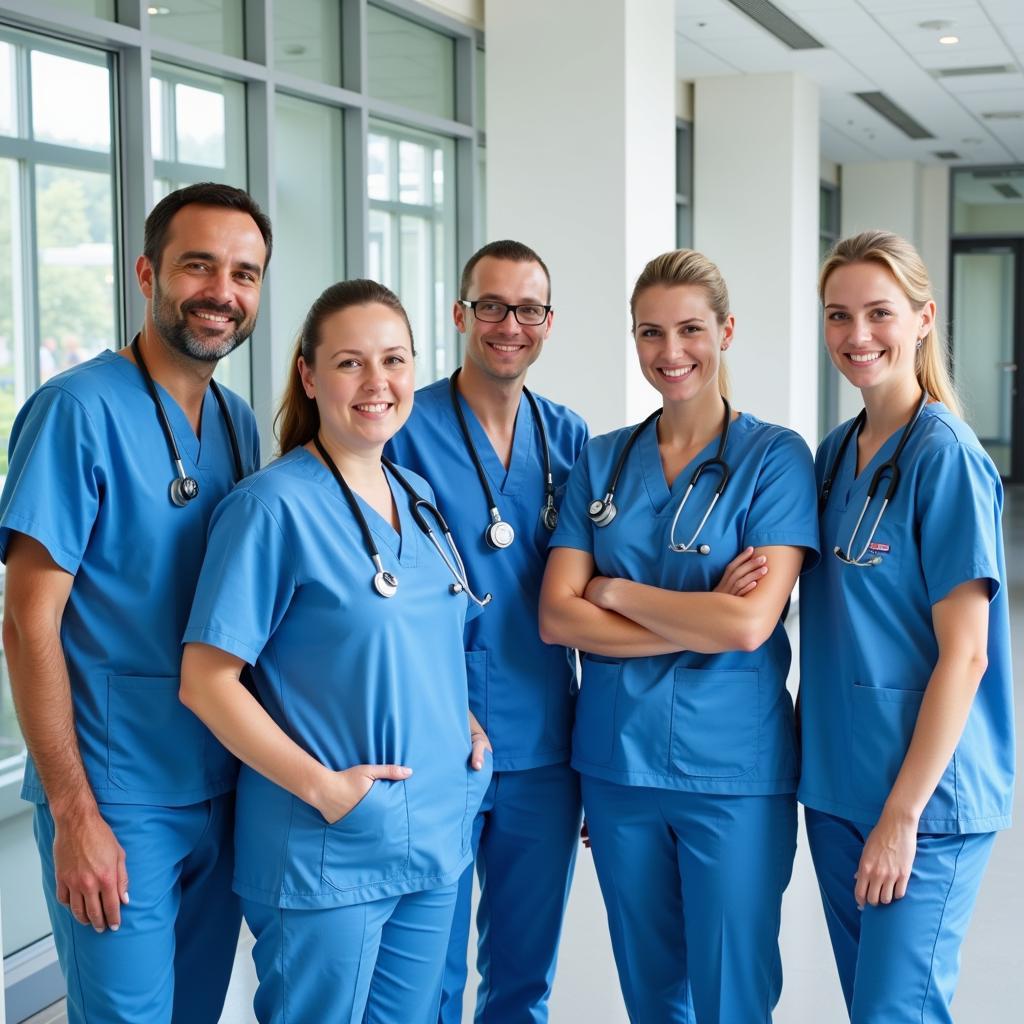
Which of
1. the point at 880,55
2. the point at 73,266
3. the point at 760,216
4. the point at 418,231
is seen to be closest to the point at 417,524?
the point at 73,266

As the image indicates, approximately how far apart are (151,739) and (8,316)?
154 cm

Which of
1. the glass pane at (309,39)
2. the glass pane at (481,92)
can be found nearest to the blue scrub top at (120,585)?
the glass pane at (309,39)

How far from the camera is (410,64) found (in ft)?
15.1

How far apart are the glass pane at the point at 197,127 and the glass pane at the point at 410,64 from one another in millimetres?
821

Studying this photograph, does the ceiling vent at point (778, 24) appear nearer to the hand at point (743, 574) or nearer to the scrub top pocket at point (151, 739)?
the hand at point (743, 574)

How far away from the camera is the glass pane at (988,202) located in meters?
12.1

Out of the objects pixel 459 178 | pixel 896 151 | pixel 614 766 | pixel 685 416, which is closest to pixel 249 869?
pixel 614 766

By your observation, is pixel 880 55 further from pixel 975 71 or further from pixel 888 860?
pixel 888 860

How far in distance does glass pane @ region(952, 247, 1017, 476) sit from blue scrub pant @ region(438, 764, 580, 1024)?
38.4ft

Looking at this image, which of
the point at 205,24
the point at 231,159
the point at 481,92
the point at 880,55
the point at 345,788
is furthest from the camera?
the point at 880,55

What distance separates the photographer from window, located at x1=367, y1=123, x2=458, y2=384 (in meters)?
4.46

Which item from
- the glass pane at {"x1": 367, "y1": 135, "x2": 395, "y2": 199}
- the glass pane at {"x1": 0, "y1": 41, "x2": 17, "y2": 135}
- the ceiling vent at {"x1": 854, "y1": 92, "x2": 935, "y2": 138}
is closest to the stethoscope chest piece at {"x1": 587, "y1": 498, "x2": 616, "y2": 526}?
the glass pane at {"x1": 0, "y1": 41, "x2": 17, "y2": 135}

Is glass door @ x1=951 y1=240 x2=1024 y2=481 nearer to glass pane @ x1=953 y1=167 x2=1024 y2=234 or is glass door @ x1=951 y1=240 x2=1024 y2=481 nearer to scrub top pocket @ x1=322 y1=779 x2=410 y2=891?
glass pane @ x1=953 y1=167 x2=1024 y2=234

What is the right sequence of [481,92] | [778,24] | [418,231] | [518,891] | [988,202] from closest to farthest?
[518,891], [418,231], [481,92], [778,24], [988,202]
